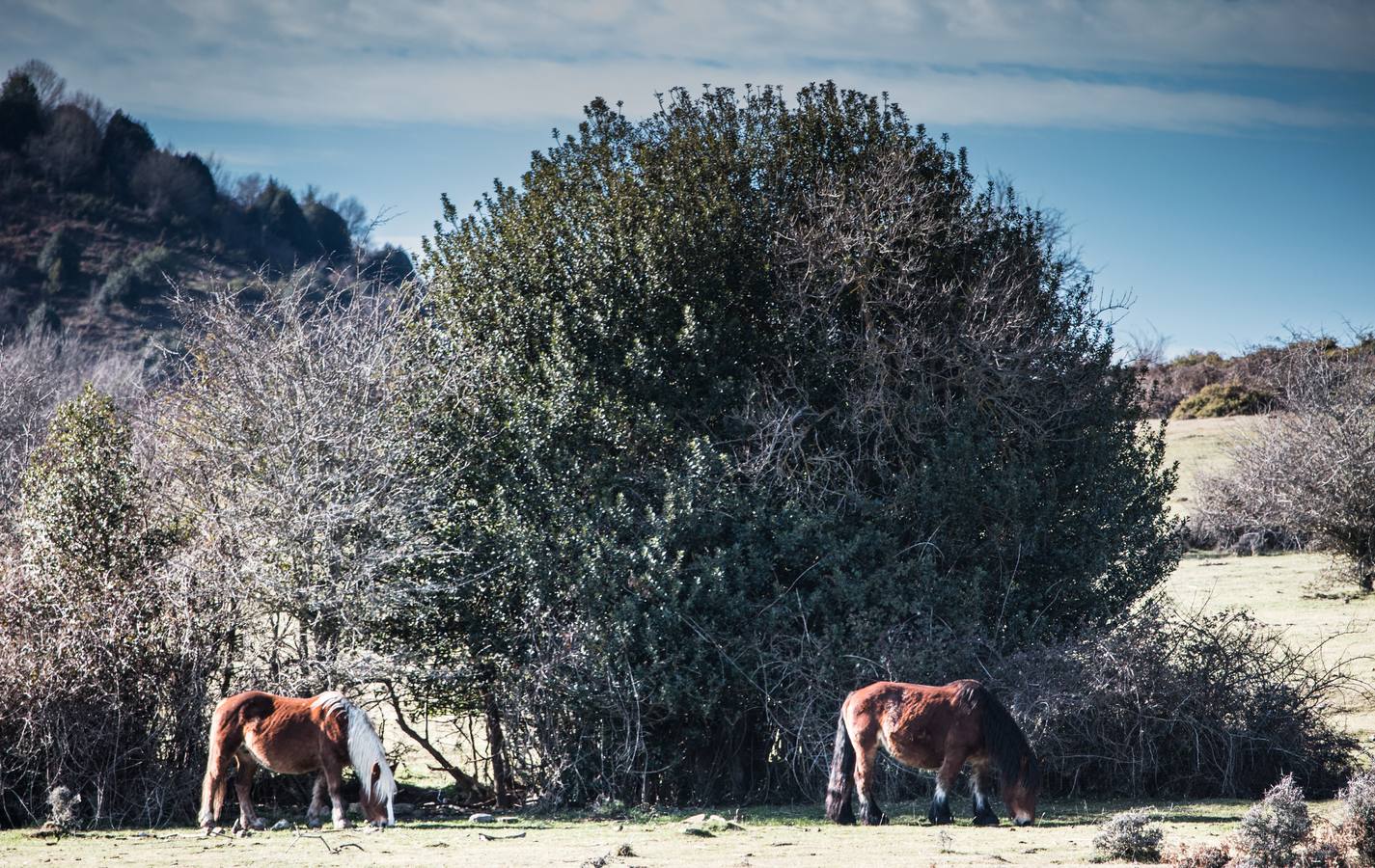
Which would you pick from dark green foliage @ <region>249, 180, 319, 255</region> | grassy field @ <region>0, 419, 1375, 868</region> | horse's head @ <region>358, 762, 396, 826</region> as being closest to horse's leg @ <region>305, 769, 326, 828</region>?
grassy field @ <region>0, 419, 1375, 868</region>

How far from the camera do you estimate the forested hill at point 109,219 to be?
72375 millimetres

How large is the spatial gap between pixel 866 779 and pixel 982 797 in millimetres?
960

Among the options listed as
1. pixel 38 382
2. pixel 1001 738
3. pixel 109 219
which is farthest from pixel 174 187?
pixel 1001 738

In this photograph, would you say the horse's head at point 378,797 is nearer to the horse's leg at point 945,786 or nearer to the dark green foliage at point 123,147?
the horse's leg at point 945,786

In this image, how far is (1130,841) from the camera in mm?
8398

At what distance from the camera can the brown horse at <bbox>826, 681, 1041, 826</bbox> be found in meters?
10.0

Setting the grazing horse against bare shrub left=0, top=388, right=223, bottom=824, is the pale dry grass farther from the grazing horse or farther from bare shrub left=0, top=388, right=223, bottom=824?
bare shrub left=0, top=388, right=223, bottom=824

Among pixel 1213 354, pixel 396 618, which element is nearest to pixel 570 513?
pixel 396 618

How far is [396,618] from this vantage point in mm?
13828

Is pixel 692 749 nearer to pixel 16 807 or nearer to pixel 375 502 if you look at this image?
pixel 375 502

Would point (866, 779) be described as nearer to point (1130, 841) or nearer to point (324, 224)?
point (1130, 841)

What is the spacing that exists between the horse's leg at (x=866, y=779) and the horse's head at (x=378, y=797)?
4.02 metres

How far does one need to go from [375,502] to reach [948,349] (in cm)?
727

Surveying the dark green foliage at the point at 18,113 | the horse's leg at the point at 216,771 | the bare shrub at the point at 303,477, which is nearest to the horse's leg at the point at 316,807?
the horse's leg at the point at 216,771
